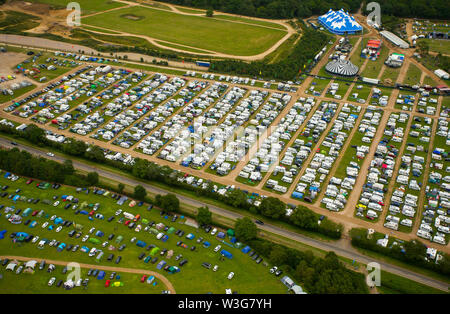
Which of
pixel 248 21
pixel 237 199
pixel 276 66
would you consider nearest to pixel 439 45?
pixel 276 66

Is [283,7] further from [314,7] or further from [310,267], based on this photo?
[310,267]

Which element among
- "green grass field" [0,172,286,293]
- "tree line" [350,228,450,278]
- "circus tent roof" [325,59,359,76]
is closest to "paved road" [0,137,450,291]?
"tree line" [350,228,450,278]

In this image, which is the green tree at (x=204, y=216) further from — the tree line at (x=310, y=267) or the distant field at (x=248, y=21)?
the distant field at (x=248, y=21)

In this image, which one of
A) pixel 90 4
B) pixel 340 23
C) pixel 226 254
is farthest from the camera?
pixel 90 4

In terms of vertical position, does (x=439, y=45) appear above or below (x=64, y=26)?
above

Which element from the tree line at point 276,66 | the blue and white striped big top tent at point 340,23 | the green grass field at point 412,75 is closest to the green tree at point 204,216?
the tree line at point 276,66

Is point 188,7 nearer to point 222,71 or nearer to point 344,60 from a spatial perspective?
point 222,71
